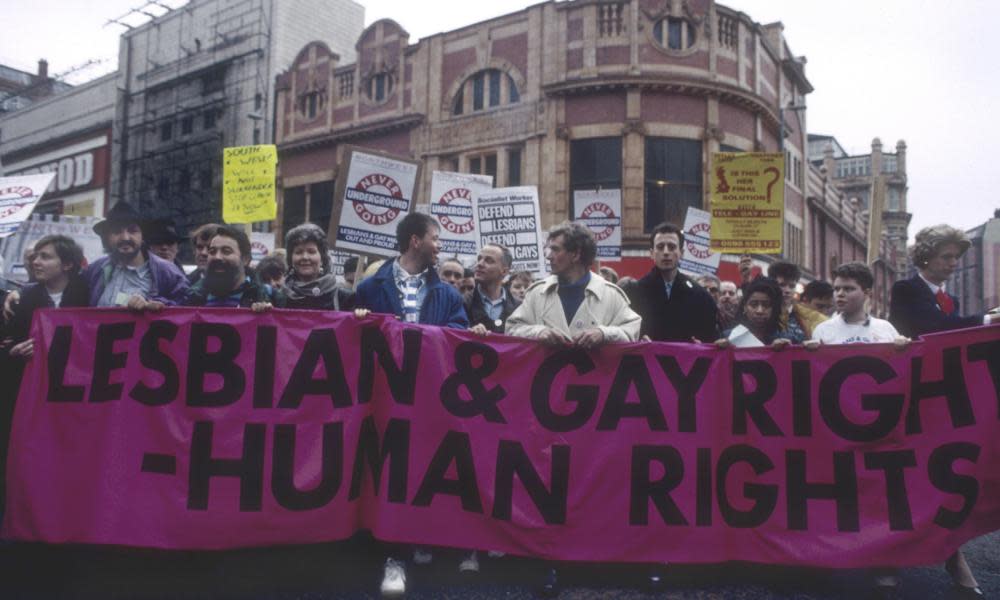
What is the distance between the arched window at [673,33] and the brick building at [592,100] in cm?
3

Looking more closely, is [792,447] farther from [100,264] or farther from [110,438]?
[100,264]

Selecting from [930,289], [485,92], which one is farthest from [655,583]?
[485,92]

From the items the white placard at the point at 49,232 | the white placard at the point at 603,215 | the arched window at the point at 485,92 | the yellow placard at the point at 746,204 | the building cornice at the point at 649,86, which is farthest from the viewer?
the arched window at the point at 485,92

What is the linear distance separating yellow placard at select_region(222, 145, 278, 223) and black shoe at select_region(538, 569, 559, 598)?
25.7ft

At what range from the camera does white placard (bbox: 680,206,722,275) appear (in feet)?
38.2

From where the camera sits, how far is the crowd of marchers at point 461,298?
452 cm

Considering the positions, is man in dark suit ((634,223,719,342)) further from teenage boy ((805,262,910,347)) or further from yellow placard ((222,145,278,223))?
yellow placard ((222,145,278,223))

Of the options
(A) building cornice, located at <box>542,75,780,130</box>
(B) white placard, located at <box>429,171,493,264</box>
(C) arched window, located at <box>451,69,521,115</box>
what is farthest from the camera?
(C) arched window, located at <box>451,69,521,115</box>

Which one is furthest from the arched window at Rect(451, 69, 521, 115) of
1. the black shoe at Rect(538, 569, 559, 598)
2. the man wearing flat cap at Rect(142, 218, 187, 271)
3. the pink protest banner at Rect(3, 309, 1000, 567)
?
the black shoe at Rect(538, 569, 559, 598)

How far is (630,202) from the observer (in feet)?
66.7

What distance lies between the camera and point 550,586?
3.99 m

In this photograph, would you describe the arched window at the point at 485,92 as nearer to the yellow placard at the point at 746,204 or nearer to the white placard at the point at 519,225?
the yellow placard at the point at 746,204

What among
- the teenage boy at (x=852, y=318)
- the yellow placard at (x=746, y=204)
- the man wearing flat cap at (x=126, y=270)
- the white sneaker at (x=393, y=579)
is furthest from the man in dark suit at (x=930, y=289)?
the yellow placard at (x=746, y=204)

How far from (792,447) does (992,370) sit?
113cm
